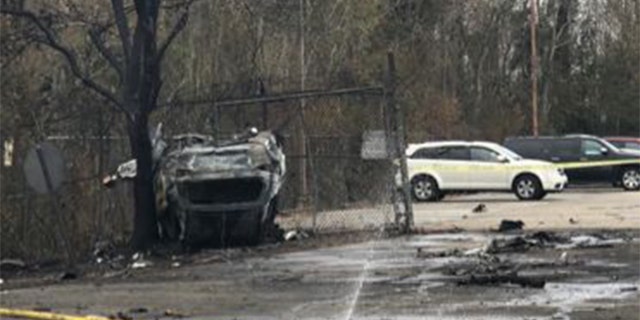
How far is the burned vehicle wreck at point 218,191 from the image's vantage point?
2005 centimetres

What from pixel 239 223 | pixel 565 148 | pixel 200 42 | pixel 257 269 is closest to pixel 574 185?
pixel 565 148

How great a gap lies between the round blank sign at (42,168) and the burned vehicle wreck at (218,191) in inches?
55.4

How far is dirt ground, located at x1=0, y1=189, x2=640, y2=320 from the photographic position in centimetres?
1251

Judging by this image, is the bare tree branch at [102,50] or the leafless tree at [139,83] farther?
the bare tree branch at [102,50]

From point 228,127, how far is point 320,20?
56.0ft

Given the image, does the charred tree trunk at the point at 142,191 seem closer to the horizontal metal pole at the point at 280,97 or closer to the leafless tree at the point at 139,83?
the leafless tree at the point at 139,83

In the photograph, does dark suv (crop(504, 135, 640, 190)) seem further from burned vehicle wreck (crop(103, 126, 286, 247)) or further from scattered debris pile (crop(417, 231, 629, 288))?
burned vehicle wreck (crop(103, 126, 286, 247))

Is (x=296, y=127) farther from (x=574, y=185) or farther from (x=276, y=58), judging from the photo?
(x=574, y=185)

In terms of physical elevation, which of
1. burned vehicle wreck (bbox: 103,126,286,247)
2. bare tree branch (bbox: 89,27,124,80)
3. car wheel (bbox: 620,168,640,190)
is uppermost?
bare tree branch (bbox: 89,27,124,80)

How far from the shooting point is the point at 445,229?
77.6 ft

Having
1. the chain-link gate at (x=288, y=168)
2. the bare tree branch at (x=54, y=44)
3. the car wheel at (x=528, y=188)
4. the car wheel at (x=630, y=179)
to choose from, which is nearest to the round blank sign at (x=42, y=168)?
the chain-link gate at (x=288, y=168)

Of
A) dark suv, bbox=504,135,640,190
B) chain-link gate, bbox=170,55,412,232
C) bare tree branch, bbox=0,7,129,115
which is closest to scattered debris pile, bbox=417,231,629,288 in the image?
chain-link gate, bbox=170,55,412,232

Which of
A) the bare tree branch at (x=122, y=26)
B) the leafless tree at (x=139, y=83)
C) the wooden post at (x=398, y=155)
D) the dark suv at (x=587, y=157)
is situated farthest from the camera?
the dark suv at (x=587, y=157)

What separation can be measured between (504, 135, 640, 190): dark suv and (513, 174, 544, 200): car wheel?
546 centimetres
